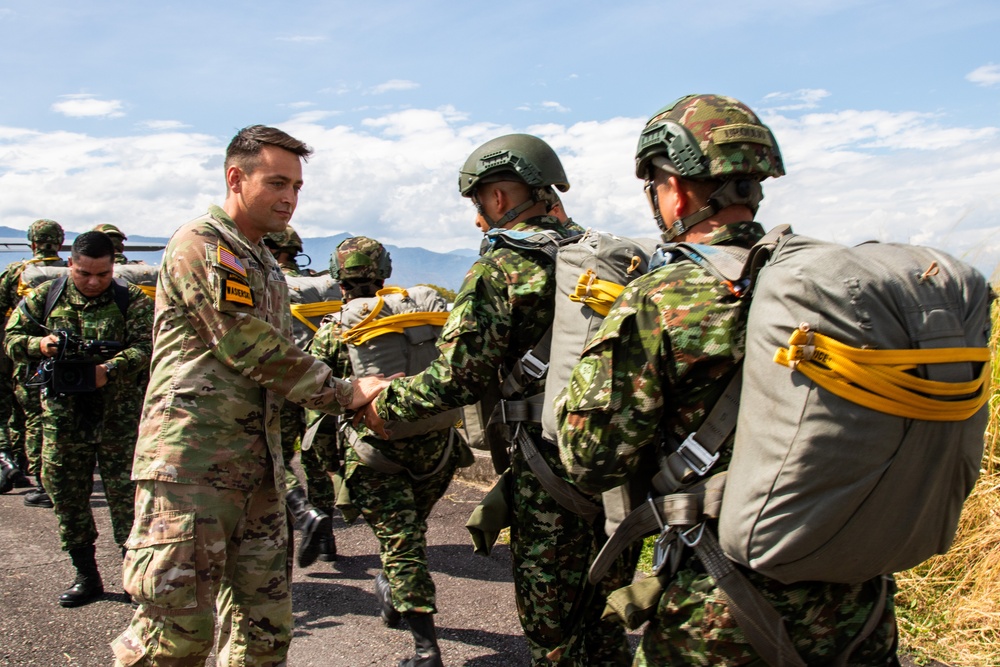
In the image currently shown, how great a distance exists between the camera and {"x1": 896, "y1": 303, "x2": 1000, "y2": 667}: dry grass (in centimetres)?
426

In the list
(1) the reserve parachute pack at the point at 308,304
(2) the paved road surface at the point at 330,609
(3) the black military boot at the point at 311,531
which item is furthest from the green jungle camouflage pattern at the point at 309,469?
(1) the reserve parachute pack at the point at 308,304

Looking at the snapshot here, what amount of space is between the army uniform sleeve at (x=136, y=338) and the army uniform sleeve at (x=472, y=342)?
125 inches

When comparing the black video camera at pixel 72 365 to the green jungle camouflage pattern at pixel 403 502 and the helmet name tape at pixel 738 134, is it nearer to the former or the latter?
the green jungle camouflage pattern at pixel 403 502

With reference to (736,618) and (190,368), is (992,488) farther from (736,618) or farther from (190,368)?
(190,368)

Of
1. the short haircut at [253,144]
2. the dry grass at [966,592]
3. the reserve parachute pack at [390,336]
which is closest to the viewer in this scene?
the short haircut at [253,144]

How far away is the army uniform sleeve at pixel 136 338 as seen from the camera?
234 inches

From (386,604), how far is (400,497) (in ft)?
2.22

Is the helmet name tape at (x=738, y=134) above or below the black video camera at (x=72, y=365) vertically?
above

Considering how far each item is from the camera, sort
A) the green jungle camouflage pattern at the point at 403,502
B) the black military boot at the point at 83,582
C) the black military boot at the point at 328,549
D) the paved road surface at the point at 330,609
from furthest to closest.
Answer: the black military boot at the point at 328,549
the black military boot at the point at 83,582
the paved road surface at the point at 330,609
the green jungle camouflage pattern at the point at 403,502

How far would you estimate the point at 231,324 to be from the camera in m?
3.29

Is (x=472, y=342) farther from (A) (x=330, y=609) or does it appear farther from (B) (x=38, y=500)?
(B) (x=38, y=500)

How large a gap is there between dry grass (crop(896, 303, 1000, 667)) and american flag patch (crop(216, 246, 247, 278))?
3771 mm

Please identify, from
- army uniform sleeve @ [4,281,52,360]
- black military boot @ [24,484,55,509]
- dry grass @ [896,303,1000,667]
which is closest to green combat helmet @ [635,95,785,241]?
dry grass @ [896,303,1000,667]

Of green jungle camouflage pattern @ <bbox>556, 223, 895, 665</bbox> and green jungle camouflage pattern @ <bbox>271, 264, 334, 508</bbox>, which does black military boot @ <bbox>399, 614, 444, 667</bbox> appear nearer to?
green jungle camouflage pattern @ <bbox>271, 264, 334, 508</bbox>
